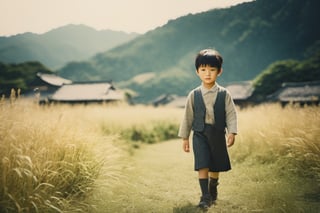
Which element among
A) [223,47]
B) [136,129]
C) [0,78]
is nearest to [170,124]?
[136,129]

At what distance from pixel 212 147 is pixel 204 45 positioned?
9435cm

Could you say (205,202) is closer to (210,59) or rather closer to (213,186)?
(213,186)

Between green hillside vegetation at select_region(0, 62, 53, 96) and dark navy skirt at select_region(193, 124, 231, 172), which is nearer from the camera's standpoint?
dark navy skirt at select_region(193, 124, 231, 172)

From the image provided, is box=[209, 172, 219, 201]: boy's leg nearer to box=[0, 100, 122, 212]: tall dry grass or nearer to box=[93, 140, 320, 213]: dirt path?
box=[93, 140, 320, 213]: dirt path

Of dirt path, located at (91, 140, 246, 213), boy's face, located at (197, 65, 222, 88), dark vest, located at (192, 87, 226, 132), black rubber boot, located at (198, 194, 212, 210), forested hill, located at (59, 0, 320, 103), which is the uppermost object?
forested hill, located at (59, 0, 320, 103)

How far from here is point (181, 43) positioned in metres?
99.7

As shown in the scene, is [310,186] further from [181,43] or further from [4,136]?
[181,43]

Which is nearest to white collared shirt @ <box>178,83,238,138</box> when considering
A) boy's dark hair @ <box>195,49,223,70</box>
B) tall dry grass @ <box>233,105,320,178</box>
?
boy's dark hair @ <box>195,49,223,70</box>

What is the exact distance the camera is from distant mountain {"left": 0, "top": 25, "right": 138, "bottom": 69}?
68062 millimetres

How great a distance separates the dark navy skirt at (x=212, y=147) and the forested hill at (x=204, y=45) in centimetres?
4403

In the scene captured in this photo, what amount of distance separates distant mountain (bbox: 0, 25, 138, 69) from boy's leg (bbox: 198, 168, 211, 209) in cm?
6000

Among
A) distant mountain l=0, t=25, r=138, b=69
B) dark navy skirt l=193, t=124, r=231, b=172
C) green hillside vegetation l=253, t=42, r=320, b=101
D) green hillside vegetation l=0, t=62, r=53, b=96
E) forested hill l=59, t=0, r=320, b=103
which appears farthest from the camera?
distant mountain l=0, t=25, r=138, b=69

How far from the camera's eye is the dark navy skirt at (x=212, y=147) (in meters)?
3.22

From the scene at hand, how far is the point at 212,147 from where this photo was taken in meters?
3.24
